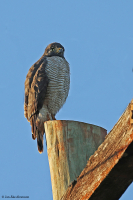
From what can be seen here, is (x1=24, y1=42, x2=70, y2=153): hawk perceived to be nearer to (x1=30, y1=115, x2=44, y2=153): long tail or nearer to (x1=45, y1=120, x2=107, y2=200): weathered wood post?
(x1=30, y1=115, x2=44, y2=153): long tail

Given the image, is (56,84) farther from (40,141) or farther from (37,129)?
(40,141)

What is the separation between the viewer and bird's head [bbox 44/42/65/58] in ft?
21.9

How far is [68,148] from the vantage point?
237cm

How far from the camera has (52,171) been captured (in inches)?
94.0

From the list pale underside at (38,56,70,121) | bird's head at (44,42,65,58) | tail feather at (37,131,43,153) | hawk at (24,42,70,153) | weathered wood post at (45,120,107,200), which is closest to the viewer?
weathered wood post at (45,120,107,200)

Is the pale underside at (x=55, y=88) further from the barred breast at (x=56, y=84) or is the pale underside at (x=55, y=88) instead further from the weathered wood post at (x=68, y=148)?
the weathered wood post at (x=68, y=148)

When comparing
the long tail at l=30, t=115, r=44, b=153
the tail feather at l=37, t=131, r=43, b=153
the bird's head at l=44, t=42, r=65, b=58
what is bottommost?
the tail feather at l=37, t=131, r=43, b=153

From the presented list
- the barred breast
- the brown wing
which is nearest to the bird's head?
the barred breast

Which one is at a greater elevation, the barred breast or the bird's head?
the bird's head

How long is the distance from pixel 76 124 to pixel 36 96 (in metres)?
3.10

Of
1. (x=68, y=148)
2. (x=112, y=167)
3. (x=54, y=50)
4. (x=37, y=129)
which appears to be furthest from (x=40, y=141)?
(x=112, y=167)

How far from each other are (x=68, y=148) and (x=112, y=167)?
0.82 meters

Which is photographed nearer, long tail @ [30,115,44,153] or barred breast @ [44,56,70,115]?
long tail @ [30,115,44,153]

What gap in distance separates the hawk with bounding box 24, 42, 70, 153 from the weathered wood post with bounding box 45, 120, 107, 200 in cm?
272
